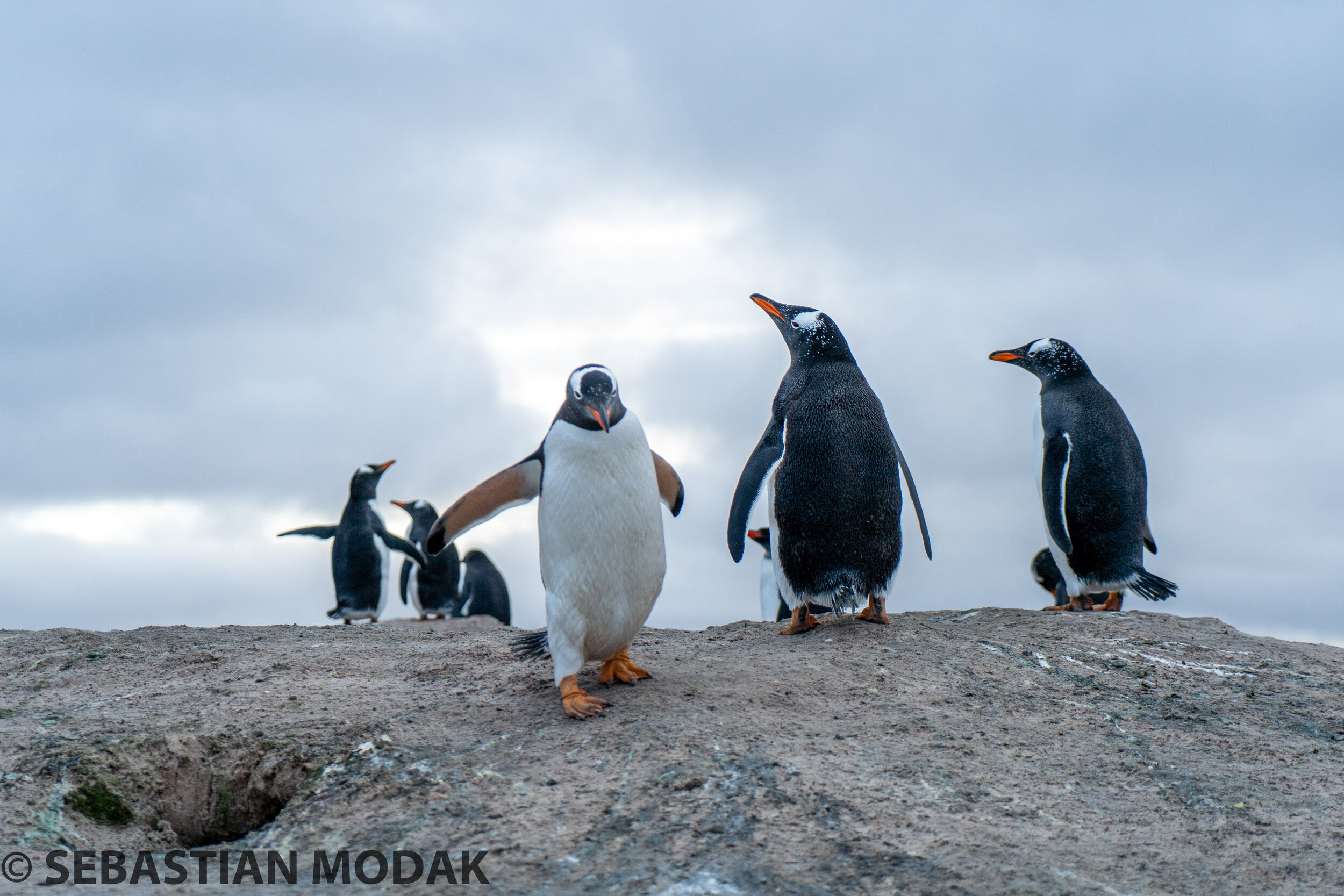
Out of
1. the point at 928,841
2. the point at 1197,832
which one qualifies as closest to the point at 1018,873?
the point at 928,841

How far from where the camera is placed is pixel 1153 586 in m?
7.86

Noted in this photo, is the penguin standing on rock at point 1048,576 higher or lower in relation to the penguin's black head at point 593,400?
lower

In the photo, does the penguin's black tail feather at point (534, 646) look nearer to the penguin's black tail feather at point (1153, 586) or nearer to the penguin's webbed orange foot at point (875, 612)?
the penguin's webbed orange foot at point (875, 612)

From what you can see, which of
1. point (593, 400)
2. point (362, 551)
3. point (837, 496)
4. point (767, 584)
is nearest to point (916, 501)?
point (837, 496)

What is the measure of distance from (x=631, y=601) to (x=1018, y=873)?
1860mm

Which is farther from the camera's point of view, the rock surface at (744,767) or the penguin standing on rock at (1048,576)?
the penguin standing on rock at (1048,576)

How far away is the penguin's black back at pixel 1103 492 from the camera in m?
7.84

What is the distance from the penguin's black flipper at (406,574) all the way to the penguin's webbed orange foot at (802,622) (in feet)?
33.8

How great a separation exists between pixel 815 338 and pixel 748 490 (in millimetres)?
1095

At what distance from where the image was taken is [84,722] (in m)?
4.58

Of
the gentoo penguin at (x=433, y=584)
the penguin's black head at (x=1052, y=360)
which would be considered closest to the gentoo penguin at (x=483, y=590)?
the gentoo penguin at (x=433, y=584)

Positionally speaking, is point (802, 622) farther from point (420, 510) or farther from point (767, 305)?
point (420, 510)

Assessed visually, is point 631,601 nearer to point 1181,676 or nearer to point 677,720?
point 677,720

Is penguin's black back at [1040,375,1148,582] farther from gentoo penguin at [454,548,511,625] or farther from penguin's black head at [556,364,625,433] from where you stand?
gentoo penguin at [454,548,511,625]
